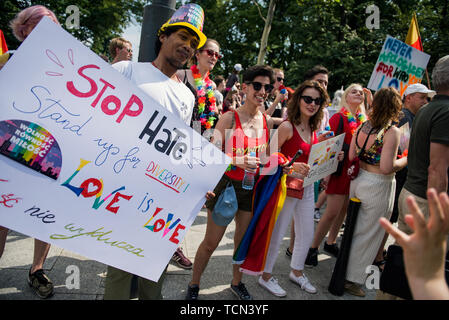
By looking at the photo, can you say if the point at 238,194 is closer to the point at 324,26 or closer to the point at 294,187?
the point at 294,187

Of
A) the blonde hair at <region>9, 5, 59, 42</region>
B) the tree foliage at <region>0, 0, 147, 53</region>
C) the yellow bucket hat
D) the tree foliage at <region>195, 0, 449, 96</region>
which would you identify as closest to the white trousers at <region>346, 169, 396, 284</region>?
the yellow bucket hat

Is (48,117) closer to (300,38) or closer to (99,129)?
(99,129)

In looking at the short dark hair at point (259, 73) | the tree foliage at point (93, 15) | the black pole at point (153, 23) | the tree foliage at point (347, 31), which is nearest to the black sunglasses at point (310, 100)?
the short dark hair at point (259, 73)

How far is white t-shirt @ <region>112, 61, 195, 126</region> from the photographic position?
1780 mm

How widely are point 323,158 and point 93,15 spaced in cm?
1566

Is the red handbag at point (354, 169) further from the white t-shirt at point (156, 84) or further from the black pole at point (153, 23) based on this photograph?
the black pole at point (153, 23)

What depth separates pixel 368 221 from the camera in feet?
9.80

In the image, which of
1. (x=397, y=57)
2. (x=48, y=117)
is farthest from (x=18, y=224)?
(x=397, y=57)

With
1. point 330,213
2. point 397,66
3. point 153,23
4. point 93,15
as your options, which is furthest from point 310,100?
point 93,15

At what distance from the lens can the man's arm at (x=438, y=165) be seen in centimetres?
217

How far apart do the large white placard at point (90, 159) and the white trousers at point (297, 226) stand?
49.8 inches

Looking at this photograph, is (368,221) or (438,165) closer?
(438,165)

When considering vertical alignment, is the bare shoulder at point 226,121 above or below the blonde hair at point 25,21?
below

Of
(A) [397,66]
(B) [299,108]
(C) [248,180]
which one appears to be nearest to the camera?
(C) [248,180]
